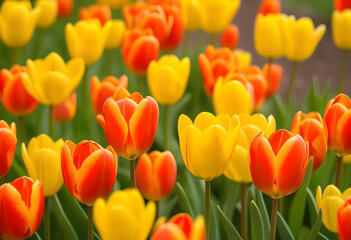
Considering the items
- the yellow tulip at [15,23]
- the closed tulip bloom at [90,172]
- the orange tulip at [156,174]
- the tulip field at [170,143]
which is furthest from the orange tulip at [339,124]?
the yellow tulip at [15,23]

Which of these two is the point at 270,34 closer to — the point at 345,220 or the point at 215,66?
the point at 215,66

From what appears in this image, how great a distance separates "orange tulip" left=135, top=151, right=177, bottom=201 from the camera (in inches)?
48.4

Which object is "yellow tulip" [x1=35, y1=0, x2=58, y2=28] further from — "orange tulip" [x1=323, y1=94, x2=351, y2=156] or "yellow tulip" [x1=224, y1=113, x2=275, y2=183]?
"orange tulip" [x1=323, y1=94, x2=351, y2=156]

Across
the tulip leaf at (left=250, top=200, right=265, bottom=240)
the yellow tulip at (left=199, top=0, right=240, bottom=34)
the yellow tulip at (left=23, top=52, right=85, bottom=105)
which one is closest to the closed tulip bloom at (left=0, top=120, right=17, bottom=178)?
the yellow tulip at (left=23, top=52, right=85, bottom=105)

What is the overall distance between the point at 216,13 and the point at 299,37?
14.8 inches

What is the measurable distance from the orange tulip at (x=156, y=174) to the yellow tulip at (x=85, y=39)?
0.81 m

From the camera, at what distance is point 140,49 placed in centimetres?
185

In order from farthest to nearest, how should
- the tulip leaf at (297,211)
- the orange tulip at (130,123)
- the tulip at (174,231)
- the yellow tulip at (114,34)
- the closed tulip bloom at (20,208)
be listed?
the yellow tulip at (114,34), the tulip leaf at (297,211), the orange tulip at (130,123), the closed tulip bloom at (20,208), the tulip at (174,231)

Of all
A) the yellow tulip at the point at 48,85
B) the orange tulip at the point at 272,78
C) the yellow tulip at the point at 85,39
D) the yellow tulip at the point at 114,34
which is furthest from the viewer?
the yellow tulip at the point at 114,34

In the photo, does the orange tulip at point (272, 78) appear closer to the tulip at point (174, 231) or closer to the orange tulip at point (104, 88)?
the orange tulip at point (104, 88)

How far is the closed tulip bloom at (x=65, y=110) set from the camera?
6.07ft

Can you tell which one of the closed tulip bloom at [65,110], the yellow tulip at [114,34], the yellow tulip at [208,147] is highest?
the yellow tulip at [208,147]

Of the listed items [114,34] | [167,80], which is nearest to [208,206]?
[167,80]

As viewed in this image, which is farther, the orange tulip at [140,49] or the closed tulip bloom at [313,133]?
the orange tulip at [140,49]
